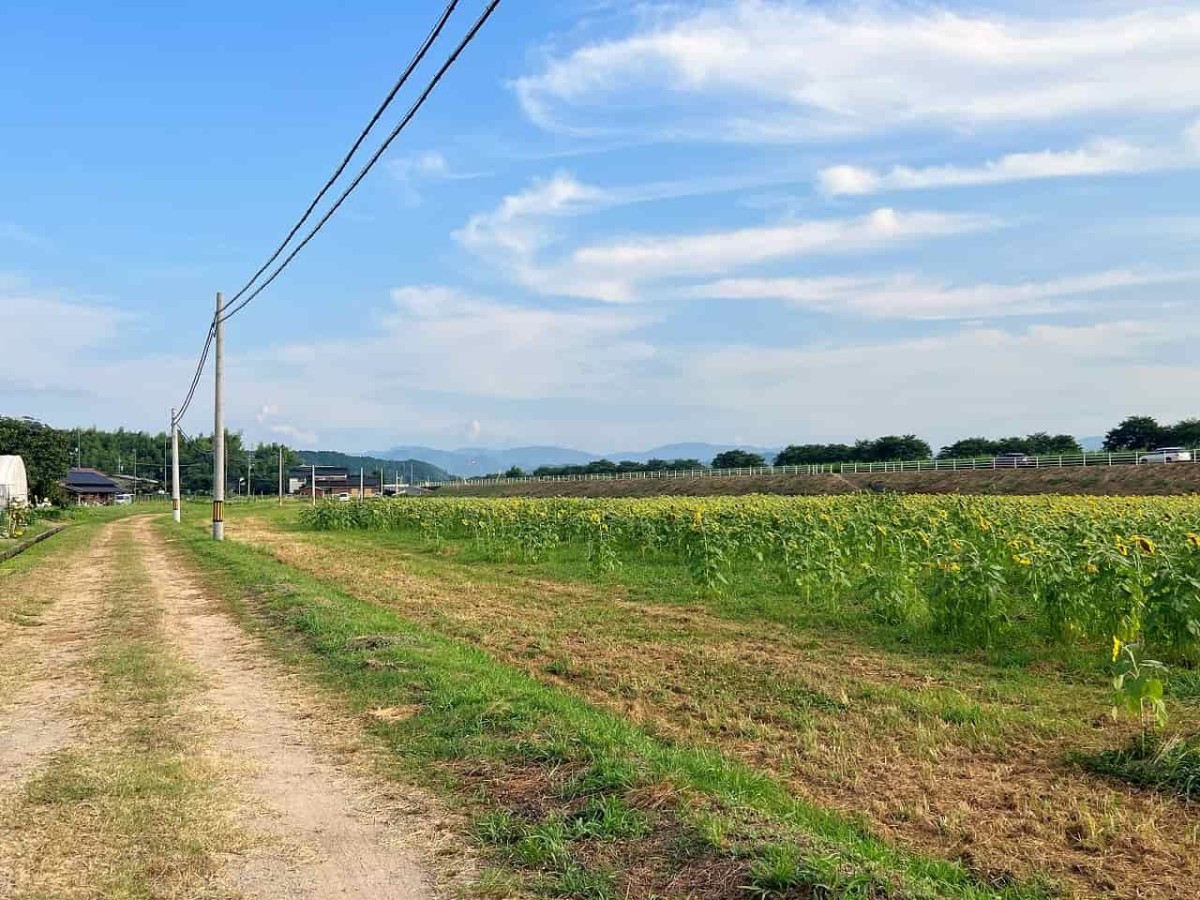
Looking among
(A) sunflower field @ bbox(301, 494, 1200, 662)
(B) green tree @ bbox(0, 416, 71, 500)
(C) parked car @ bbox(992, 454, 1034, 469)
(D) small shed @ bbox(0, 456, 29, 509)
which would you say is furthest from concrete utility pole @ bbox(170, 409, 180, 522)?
(C) parked car @ bbox(992, 454, 1034, 469)

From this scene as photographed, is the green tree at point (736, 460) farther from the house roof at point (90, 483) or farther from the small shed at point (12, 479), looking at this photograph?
the house roof at point (90, 483)

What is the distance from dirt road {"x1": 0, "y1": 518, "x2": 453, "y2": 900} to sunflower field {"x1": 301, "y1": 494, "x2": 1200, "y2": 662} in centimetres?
751

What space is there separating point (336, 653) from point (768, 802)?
6108 millimetres

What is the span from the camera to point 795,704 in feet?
25.7

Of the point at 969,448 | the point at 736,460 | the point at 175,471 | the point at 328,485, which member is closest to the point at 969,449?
the point at 969,448

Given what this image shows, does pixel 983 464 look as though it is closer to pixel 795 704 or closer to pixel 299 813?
pixel 795 704

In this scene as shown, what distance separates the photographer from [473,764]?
6.00m

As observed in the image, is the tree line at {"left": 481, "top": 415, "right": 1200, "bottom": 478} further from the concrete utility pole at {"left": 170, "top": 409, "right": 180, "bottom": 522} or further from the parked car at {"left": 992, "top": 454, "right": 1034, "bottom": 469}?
the concrete utility pole at {"left": 170, "top": 409, "right": 180, "bottom": 522}

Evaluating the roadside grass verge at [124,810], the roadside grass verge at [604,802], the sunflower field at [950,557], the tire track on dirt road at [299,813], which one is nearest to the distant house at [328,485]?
the sunflower field at [950,557]

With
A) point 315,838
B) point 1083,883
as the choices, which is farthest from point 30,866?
point 1083,883

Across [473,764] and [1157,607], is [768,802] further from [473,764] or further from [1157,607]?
[1157,607]

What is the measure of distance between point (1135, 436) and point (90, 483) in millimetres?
110414

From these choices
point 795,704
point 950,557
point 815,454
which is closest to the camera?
point 795,704

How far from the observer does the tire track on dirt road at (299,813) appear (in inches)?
170
